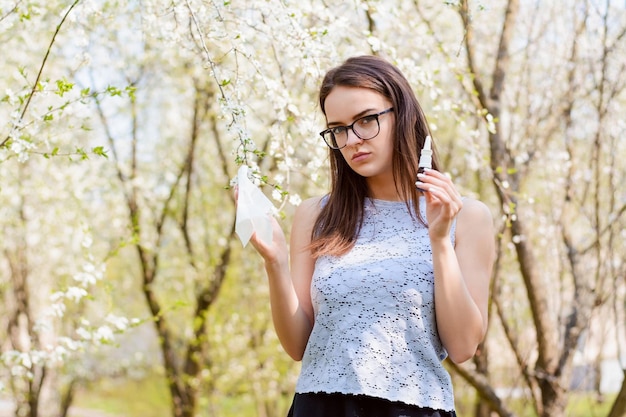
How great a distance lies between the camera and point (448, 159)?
25.1ft

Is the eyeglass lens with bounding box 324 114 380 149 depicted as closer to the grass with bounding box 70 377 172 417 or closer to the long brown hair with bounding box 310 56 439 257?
the long brown hair with bounding box 310 56 439 257

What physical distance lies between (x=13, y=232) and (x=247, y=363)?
305cm

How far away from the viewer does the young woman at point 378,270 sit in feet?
6.39

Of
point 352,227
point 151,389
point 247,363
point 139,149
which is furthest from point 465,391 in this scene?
point 352,227

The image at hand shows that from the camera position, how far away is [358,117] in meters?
2.12

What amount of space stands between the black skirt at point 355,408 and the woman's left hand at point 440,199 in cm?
41

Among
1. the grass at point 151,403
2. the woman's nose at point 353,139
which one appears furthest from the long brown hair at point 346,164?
the grass at point 151,403

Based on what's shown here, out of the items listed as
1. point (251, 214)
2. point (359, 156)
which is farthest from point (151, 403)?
point (251, 214)

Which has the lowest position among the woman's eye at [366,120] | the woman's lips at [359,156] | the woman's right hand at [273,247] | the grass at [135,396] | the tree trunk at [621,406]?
the grass at [135,396]

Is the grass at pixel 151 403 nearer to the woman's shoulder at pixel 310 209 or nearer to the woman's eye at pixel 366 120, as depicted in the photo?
the woman's shoulder at pixel 310 209

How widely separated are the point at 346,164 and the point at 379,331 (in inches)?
20.3

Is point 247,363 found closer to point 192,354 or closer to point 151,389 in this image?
point 192,354

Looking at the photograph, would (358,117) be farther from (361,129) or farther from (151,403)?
(151,403)

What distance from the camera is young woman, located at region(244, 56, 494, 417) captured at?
1947 millimetres
